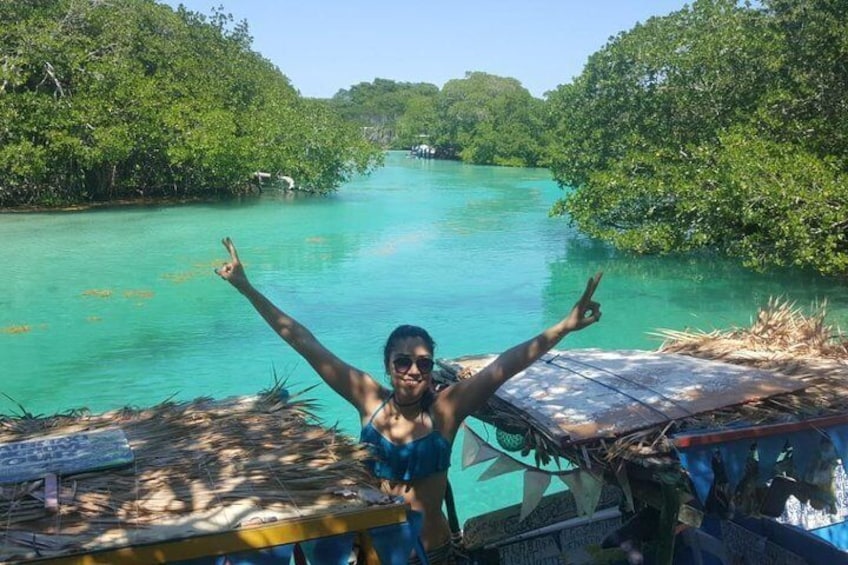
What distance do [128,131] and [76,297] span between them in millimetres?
11054

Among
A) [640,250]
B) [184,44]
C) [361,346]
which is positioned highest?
[184,44]

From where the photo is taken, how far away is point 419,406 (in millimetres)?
2871

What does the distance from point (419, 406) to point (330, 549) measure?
0.88 meters

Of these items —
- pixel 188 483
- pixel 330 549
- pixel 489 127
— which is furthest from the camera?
pixel 489 127

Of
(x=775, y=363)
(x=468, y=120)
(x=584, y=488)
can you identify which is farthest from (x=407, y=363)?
(x=468, y=120)

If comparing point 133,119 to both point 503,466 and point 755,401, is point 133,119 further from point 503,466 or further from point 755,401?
point 755,401

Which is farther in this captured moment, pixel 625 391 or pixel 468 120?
pixel 468 120

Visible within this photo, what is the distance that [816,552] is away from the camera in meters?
3.73

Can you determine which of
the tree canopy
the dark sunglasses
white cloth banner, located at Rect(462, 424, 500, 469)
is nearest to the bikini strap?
the dark sunglasses

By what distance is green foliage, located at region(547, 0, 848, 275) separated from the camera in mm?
12281

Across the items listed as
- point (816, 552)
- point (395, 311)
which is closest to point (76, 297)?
point (395, 311)

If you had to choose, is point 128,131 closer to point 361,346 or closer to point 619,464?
point 361,346

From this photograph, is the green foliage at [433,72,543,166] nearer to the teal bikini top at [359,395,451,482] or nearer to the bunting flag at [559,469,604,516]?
the bunting flag at [559,469,604,516]

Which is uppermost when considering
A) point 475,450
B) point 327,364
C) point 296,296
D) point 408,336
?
point 408,336
